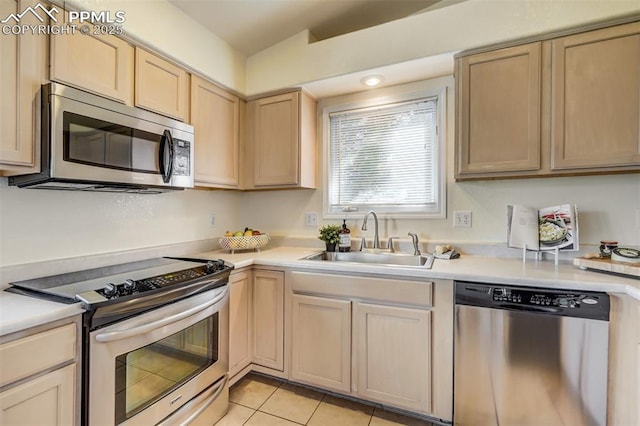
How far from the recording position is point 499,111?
1.80 metres

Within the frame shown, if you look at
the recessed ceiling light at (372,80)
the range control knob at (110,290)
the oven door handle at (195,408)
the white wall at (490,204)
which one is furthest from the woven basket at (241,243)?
the recessed ceiling light at (372,80)

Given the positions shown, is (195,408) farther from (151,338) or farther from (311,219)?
(311,219)

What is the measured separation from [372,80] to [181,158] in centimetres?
145

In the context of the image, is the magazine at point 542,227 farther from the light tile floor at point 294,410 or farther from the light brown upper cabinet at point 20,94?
the light brown upper cabinet at point 20,94

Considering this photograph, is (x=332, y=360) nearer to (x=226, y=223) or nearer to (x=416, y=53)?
(x=226, y=223)

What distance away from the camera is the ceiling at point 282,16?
203 cm

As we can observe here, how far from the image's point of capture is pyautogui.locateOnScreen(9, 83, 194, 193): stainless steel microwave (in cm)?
129

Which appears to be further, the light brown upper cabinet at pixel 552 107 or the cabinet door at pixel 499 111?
the cabinet door at pixel 499 111

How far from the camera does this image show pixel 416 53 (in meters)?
1.94

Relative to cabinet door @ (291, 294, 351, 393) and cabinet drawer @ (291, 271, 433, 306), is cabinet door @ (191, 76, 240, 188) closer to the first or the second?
cabinet drawer @ (291, 271, 433, 306)

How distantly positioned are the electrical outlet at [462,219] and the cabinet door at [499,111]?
38cm

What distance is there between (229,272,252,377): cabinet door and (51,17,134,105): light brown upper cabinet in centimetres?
123

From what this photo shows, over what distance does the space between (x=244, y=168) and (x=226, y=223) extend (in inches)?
21.2

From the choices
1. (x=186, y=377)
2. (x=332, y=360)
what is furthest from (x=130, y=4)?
(x=332, y=360)
